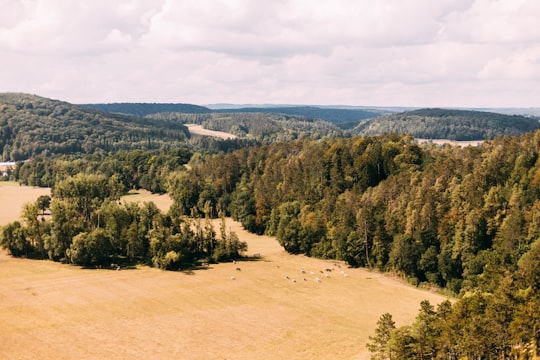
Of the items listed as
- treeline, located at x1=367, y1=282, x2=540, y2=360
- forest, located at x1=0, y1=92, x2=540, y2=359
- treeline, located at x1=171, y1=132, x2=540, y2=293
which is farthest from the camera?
treeline, located at x1=171, y1=132, x2=540, y2=293

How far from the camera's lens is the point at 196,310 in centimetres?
9062

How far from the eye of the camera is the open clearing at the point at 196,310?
2891 inches

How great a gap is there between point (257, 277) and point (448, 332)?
60.3 m

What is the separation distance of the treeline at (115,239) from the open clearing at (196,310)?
3980 millimetres

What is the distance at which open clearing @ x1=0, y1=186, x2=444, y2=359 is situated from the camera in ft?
241

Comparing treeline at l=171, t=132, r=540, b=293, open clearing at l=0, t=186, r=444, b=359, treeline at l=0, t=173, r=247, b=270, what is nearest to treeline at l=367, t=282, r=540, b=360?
open clearing at l=0, t=186, r=444, b=359

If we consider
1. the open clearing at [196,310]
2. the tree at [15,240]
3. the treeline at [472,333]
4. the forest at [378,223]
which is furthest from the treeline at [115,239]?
the treeline at [472,333]

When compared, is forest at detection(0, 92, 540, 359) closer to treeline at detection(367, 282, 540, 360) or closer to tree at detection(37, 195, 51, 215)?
treeline at detection(367, 282, 540, 360)

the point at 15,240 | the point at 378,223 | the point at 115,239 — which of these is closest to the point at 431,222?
the point at 378,223

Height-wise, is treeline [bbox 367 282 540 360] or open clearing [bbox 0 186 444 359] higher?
treeline [bbox 367 282 540 360]

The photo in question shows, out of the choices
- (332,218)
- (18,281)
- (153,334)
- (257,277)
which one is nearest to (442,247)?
(332,218)

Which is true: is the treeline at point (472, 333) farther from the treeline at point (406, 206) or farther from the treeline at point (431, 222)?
the treeline at point (406, 206)

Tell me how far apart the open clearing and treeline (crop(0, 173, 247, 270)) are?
3980 mm

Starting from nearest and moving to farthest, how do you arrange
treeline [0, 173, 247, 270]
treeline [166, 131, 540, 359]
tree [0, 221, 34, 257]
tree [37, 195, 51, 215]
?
treeline [166, 131, 540, 359] < treeline [0, 173, 247, 270] < tree [0, 221, 34, 257] < tree [37, 195, 51, 215]
